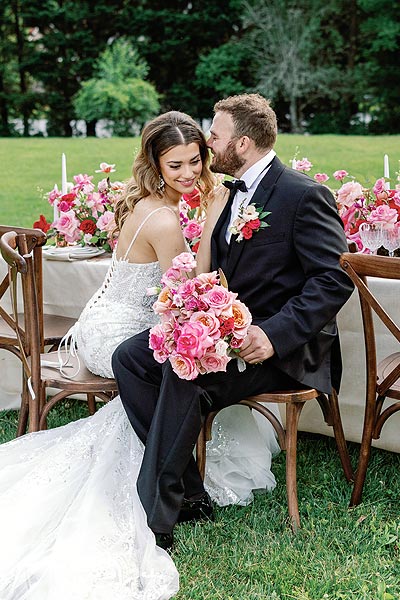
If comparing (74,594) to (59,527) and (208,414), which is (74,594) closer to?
(59,527)

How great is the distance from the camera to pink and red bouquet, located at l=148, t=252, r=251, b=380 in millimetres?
2838

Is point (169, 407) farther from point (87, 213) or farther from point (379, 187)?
point (87, 213)

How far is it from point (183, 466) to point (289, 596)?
550 mm

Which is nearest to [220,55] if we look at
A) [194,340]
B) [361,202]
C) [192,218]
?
[192,218]

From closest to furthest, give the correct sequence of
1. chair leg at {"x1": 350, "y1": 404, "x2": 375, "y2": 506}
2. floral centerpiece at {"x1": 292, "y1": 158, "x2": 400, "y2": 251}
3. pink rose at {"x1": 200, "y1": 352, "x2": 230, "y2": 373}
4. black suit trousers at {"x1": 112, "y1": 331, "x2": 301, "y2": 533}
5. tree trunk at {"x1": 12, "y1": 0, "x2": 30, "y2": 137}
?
pink rose at {"x1": 200, "y1": 352, "x2": 230, "y2": 373} < black suit trousers at {"x1": 112, "y1": 331, "x2": 301, "y2": 533} < chair leg at {"x1": 350, "y1": 404, "x2": 375, "y2": 506} < floral centerpiece at {"x1": 292, "y1": 158, "x2": 400, "y2": 251} < tree trunk at {"x1": 12, "y1": 0, "x2": 30, "y2": 137}

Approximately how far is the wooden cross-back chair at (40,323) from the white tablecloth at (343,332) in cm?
12

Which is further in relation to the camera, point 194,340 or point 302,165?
point 302,165

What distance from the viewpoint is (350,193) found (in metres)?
3.70

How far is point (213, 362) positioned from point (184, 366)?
98 mm

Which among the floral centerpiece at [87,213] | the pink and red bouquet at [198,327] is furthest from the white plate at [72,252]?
the pink and red bouquet at [198,327]

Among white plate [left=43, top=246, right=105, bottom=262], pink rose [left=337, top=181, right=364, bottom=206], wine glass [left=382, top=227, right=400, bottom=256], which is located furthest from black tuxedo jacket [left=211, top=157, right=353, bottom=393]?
white plate [left=43, top=246, right=105, bottom=262]

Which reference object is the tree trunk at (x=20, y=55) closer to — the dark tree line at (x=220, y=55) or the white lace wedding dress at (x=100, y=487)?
the dark tree line at (x=220, y=55)

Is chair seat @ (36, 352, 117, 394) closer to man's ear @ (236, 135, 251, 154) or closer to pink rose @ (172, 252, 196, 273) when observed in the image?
pink rose @ (172, 252, 196, 273)

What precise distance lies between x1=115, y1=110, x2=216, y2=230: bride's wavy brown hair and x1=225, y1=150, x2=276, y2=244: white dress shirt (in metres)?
0.24
